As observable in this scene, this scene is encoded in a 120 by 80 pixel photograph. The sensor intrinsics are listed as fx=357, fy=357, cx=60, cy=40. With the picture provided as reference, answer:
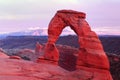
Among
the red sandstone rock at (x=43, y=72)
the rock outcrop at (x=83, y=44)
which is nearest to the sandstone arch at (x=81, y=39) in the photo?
the rock outcrop at (x=83, y=44)

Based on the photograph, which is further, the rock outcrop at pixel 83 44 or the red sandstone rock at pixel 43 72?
the rock outcrop at pixel 83 44

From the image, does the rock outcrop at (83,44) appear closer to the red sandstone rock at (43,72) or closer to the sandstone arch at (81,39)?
the sandstone arch at (81,39)

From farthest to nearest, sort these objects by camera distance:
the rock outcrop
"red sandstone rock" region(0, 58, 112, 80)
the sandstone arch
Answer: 1. the sandstone arch
2. the rock outcrop
3. "red sandstone rock" region(0, 58, 112, 80)

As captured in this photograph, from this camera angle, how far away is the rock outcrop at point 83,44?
30.0 m

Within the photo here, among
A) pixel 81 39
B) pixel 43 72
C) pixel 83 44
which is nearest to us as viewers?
pixel 43 72

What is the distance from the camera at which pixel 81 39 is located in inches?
1239

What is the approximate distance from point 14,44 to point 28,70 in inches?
6765

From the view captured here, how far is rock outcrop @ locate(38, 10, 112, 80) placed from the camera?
3003 centimetres

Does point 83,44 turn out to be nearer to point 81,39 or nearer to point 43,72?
point 81,39

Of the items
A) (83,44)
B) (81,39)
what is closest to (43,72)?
(83,44)

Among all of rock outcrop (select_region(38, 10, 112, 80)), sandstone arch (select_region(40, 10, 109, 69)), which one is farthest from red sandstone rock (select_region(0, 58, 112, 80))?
sandstone arch (select_region(40, 10, 109, 69))

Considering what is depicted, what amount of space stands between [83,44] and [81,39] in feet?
1.60

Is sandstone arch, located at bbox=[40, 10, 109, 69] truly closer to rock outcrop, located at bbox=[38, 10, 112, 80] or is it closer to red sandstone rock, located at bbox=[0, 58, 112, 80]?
rock outcrop, located at bbox=[38, 10, 112, 80]

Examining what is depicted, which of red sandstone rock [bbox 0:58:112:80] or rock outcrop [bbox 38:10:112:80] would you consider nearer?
red sandstone rock [bbox 0:58:112:80]
